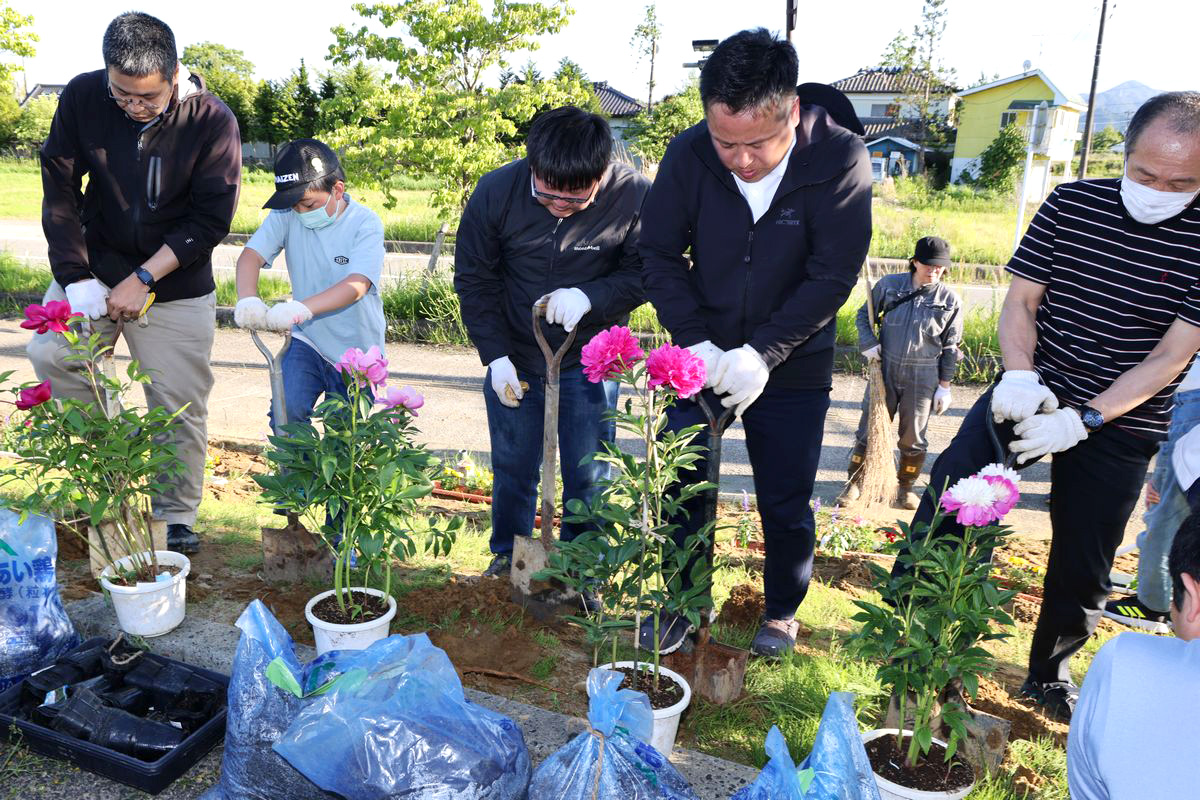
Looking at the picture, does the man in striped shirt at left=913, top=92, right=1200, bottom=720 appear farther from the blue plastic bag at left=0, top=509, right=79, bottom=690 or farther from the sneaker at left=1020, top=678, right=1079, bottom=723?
the blue plastic bag at left=0, top=509, right=79, bottom=690

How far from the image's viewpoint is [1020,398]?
7.78 ft

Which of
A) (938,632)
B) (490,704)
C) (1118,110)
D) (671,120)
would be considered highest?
(1118,110)

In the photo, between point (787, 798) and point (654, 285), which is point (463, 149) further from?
point (787, 798)

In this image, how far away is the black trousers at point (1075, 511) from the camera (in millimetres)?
2492

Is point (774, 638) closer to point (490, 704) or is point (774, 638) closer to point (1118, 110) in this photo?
point (490, 704)

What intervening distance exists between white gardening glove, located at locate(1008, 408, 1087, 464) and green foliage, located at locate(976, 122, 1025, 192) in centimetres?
2912

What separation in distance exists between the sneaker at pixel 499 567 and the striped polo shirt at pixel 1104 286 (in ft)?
6.44

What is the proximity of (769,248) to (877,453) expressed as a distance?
2851 millimetres

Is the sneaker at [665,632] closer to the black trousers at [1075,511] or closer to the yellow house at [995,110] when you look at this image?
the black trousers at [1075,511]

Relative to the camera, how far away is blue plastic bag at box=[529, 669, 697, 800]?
161cm

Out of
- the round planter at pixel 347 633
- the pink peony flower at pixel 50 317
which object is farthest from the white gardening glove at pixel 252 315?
the round planter at pixel 347 633

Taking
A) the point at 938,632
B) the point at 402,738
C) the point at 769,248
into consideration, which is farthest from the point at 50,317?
the point at 938,632

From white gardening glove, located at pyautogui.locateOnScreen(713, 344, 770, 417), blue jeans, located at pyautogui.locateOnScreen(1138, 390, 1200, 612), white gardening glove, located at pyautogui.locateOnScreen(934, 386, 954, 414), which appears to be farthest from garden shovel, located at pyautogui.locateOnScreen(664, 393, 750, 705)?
white gardening glove, located at pyautogui.locateOnScreen(934, 386, 954, 414)

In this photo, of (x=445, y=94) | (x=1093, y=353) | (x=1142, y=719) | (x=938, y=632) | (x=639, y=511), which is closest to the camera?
(x=1142, y=719)
